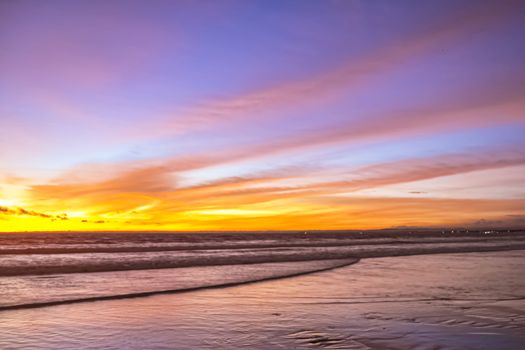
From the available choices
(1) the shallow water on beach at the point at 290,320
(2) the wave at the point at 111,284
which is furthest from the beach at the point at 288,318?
(2) the wave at the point at 111,284

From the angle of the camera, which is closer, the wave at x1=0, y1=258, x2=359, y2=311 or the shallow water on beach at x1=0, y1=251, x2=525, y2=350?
the shallow water on beach at x1=0, y1=251, x2=525, y2=350

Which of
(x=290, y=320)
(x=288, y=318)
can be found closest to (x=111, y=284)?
(x=288, y=318)

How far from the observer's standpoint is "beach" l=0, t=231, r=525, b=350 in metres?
8.00

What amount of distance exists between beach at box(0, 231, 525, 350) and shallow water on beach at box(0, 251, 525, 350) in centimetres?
2

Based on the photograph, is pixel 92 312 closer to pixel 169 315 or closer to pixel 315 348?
pixel 169 315

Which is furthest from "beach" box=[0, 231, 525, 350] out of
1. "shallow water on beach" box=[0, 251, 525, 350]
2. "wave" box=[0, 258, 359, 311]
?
"wave" box=[0, 258, 359, 311]

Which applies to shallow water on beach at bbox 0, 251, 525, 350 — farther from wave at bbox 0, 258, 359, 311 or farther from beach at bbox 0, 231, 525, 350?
wave at bbox 0, 258, 359, 311

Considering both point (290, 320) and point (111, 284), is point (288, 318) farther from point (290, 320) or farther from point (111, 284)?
point (111, 284)

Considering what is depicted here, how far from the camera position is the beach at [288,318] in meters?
8.00

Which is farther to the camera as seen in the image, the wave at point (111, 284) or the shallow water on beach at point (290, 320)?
the wave at point (111, 284)

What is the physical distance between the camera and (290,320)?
9.77 meters

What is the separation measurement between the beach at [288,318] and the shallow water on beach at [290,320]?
0.02 m

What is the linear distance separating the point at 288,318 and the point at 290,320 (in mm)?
214

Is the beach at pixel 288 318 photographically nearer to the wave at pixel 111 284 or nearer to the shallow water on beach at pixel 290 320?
the shallow water on beach at pixel 290 320
